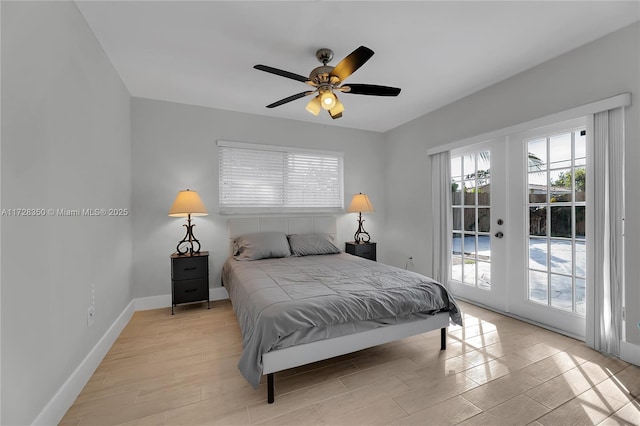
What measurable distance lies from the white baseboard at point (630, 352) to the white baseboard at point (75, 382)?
150 inches

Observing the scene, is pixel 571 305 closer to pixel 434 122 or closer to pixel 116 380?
pixel 434 122

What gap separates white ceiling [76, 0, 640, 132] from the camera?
6.35 feet

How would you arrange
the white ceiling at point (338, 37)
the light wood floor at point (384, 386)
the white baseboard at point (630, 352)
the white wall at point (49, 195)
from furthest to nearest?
the white baseboard at point (630, 352), the white ceiling at point (338, 37), the light wood floor at point (384, 386), the white wall at point (49, 195)

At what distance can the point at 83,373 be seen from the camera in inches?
73.3

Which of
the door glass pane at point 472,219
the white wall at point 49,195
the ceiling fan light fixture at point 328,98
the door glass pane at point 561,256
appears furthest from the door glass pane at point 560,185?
the white wall at point 49,195

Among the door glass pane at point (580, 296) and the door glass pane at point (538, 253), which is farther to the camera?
the door glass pane at point (538, 253)

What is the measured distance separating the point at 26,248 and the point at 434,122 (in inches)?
167

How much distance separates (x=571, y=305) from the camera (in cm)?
257

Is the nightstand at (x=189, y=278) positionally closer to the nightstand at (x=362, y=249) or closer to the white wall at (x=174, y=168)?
the white wall at (x=174, y=168)

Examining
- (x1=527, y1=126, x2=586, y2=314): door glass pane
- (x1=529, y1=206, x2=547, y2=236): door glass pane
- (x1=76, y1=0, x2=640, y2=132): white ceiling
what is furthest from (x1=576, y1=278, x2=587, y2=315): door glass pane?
(x1=76, y1=0, x2=640, y2=132): white ceiling

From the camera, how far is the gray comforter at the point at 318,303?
1684 millimetres

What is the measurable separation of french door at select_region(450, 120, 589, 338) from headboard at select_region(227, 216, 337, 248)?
6.03 feet

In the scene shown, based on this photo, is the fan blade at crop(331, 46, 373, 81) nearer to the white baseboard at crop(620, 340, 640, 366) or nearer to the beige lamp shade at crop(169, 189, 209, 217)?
the beige lamp shade at crop(169, 189, 209, 217)

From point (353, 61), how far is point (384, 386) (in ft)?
7.38
